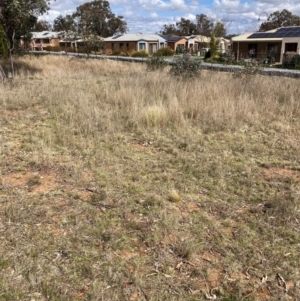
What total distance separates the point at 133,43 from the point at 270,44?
78.9ft

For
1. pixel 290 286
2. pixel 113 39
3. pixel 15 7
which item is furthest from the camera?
pixel 113 39

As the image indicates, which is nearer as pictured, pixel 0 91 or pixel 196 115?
pixel 196 115

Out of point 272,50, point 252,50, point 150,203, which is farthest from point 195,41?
point 150,203

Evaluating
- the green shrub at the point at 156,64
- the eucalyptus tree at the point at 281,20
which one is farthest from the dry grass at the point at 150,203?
the eucalyptus tree at the point at 281,20

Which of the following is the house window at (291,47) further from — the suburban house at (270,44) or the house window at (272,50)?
the house window at (272,50)

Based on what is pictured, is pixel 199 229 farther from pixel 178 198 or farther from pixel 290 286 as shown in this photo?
pixel 290 286

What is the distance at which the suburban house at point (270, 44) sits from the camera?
30797 millimetres

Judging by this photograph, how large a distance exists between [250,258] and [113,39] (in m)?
55.2

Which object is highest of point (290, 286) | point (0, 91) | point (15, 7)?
point (15, 7)

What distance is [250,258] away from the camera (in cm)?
267

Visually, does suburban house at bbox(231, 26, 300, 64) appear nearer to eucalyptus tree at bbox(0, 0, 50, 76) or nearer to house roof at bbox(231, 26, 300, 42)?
house roof at bbox(231, 26, 300, 42)

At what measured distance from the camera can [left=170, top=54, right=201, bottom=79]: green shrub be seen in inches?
449

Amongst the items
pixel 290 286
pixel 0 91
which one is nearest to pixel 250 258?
pixel 290 286

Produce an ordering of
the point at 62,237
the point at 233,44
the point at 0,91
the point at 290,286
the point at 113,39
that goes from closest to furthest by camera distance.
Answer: the point at 290,286
the point at 62,237
the point at 0,91
the point at 233,44
the point at 113,39
